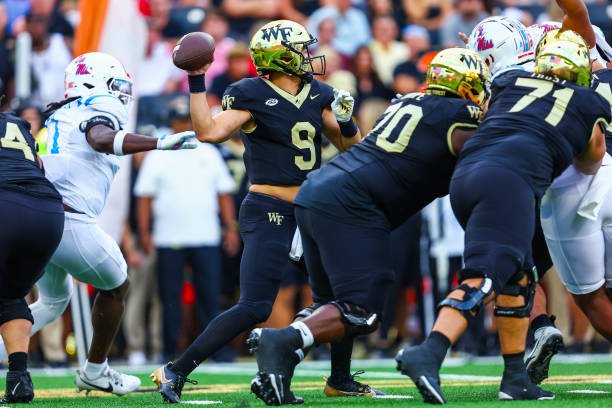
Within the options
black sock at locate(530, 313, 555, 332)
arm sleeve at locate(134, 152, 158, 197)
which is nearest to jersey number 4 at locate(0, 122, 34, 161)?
black sock at locate(530, 313, 555, 332)

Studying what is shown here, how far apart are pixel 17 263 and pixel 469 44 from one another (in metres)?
2.91

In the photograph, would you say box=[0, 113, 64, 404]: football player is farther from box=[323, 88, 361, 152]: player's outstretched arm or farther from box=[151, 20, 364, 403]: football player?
box=[323, 88, 361, 152]: player's outstretched arm

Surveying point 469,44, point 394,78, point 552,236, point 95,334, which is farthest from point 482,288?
point 394,78

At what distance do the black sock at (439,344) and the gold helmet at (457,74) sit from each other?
1.34 meters

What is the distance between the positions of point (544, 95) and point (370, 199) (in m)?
0.98

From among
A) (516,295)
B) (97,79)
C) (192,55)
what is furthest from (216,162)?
(516,295)

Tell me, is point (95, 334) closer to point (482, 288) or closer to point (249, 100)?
point (249, 100)

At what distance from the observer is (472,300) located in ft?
17.5

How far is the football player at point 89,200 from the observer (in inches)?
280

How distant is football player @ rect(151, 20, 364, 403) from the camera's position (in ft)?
21.3

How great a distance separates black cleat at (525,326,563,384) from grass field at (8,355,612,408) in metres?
0.13

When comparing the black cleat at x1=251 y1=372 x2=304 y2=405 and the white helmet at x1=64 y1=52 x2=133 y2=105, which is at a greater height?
the white helmet at x1=64 y1=52 x2=133 y2=105

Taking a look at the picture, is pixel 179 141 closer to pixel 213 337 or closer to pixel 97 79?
pixel 213 337

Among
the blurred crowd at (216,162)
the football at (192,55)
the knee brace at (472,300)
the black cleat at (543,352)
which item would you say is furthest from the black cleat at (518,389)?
the blurred crowd at (216,162)
